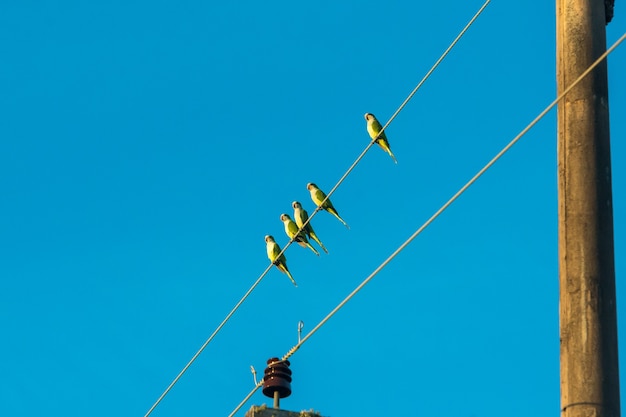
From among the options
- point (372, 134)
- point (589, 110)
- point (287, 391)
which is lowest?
point (589, 110)

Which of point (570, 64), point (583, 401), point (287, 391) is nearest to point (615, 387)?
point (583, 401)

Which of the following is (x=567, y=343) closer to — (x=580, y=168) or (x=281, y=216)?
(x=580, y=168)

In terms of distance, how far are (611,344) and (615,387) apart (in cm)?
19

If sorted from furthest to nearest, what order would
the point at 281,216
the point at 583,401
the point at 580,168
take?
the point at 281,216
the point at 580,168
the point at 583,401

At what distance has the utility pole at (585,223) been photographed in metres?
5.14

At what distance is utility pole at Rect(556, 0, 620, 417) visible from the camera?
5141mm

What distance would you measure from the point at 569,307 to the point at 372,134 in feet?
60.8

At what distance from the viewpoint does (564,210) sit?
5414 mm

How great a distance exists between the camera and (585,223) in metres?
5.36

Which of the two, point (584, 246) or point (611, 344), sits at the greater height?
point (584, 246)

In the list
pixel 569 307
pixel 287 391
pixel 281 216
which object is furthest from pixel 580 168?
pixel 281 216

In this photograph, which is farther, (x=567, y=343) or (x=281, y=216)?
(x=281, y=216)

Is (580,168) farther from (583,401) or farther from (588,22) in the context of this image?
(583,401)

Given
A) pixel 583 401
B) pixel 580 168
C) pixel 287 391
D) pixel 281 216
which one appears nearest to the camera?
pixel 583 401
